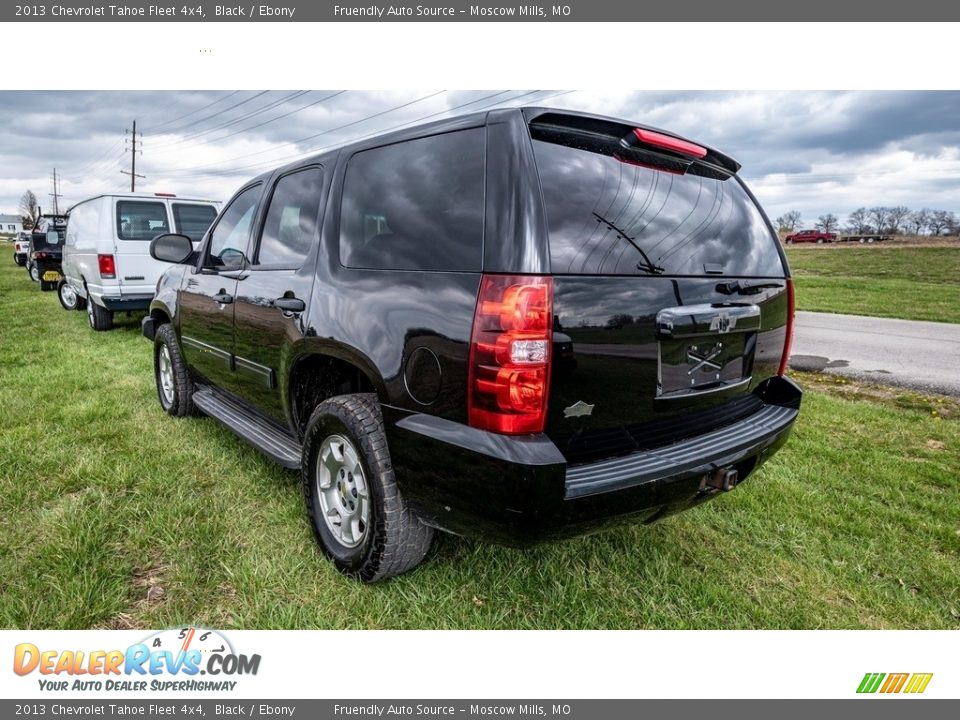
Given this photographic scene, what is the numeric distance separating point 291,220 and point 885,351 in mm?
→ 7798

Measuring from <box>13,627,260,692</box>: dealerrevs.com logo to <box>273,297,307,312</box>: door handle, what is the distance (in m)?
1.36

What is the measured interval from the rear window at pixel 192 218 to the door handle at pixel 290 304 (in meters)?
6.59

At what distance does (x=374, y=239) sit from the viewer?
236 centimetres

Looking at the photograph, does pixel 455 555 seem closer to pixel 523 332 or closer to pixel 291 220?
pixel 523 332

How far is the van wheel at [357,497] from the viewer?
2.19 metres

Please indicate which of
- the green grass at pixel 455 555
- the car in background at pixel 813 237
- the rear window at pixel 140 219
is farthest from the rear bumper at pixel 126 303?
the car in background at pixel 813 237

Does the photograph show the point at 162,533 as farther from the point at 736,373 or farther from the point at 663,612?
the point at 736,373

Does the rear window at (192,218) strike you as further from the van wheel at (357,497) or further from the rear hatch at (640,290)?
the rear hatch at (640,290)

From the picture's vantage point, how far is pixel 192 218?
339 inches

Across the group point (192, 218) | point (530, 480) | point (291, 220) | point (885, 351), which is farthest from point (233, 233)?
point (885, 351)

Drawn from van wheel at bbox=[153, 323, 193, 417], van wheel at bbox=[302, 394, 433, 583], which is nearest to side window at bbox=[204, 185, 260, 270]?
van wheel at bbox=[153, 323, 193, 417]

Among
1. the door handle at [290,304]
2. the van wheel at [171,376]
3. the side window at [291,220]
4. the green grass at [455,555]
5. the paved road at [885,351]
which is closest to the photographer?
the green grass at [455,555]

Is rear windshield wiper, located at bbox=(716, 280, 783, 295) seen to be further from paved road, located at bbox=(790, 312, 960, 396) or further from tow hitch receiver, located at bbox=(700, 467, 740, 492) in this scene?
paved road, located at bbox=(790, 312, 960, 396)
